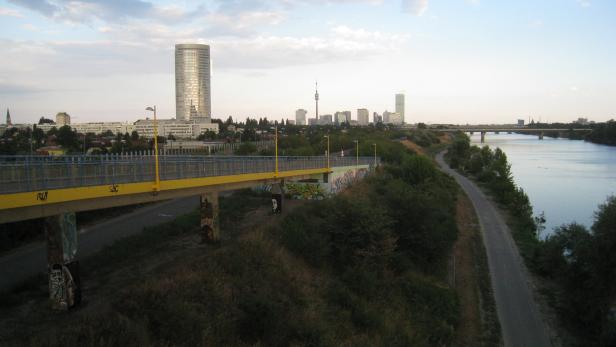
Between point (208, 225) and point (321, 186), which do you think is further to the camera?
point (321, 186)

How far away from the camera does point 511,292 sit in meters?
27.5

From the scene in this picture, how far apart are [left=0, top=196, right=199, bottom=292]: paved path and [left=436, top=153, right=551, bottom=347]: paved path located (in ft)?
65.8

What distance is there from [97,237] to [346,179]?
87.0 feet

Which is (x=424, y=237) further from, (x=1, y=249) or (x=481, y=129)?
(x=481, y=129)

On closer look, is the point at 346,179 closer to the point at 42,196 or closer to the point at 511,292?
the point at 511,292

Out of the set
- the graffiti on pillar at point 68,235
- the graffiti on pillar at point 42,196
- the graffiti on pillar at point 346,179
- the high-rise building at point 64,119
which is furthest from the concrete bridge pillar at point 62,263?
the high-rise building at point 64,119

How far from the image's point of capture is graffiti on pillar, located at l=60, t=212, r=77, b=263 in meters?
16.2

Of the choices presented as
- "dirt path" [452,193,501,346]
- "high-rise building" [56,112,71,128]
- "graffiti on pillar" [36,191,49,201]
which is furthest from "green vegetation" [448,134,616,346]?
"high-rise building" [56,112,71,128]

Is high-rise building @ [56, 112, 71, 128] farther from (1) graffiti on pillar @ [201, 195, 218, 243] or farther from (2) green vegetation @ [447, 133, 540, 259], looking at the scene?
(1) graffiti on pillar @ [201, 195, 218, 243]

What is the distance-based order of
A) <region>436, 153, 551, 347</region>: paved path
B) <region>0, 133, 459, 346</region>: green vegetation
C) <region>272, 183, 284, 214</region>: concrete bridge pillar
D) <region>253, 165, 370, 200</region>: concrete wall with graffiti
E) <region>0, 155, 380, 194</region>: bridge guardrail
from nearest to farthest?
<region>0, 133, 459, 346</region>: green vegetation → <region>0, 155, 380, 194</region>: bridge guardrail → <region>436, 153, 551, 347</region>: paved path → <region>272, 183, 284, 214</region>: concrete bridge pillar → <region>253, 165, 370, 200</region>: concrete wall with graffiti

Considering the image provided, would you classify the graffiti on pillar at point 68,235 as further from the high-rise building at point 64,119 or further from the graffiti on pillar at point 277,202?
the high-rise building at point 64,119

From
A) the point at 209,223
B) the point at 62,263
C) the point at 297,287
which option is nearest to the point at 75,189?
the point at 62,263

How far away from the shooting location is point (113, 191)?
1806 centimetres

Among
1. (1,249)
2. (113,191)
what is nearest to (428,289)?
(113,191)
